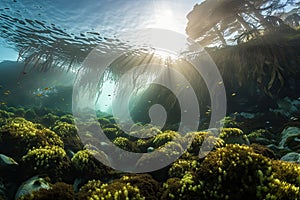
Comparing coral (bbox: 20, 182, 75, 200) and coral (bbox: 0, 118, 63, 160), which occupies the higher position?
coral (bbox: 0, 118, 63, 160)

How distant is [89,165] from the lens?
511cm

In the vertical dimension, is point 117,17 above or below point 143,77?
above

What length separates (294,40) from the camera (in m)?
11.1

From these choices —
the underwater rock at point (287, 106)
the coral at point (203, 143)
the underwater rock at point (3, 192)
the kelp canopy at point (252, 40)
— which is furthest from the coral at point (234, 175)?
the kelp canopy at point (252, 40)

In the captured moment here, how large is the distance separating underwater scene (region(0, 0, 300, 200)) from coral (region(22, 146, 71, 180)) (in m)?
0.03

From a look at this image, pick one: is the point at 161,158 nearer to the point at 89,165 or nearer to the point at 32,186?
the point at 89,165

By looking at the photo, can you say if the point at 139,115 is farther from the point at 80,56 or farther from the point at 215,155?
the point at 215,155

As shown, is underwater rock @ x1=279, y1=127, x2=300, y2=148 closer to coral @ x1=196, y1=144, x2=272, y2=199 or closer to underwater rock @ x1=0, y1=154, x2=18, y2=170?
coral @ x1=196, y1=144, x2=272, y2=199

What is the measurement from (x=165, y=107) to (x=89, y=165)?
11690mm

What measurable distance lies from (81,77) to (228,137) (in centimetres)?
2337

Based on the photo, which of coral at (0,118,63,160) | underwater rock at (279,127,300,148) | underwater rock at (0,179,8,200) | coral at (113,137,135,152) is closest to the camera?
underwater rock at (0,179,8,200)

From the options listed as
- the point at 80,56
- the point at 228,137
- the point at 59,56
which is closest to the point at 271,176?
the point at 228,137

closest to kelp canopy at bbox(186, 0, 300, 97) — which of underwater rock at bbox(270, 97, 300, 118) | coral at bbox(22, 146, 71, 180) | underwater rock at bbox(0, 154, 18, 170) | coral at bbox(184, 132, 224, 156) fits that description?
underwater rock at bbox(270, 97, 300, 118)

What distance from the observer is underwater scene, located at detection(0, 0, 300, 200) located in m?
3.21
